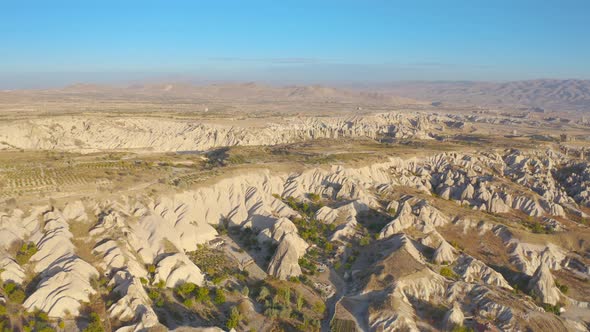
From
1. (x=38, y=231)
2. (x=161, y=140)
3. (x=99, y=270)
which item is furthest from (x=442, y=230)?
(x=161, y=140)

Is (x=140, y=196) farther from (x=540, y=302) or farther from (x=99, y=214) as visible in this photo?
(x=540, y=302)

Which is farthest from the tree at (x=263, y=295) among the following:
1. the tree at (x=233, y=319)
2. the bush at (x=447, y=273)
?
the bush at (x=447, y=273)

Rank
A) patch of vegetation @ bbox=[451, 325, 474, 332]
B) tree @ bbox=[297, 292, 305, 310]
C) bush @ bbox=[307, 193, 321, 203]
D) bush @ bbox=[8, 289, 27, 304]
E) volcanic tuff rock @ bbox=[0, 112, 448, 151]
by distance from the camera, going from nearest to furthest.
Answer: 1. bush @ bbox=[8, 289, 27, 304]
2. patch of vegetation @ bbox=[451, 325, 474, 332]
3. tree @ bbox=[297, 292, 305, 310]
4. bush @ bbox=[307, 193, 321, 203]
5. volcanic tuff rock @ bbox=[0, 112, 448, 151]

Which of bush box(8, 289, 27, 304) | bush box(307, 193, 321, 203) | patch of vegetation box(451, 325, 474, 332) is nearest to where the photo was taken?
bush box(8, 289, 27, 304)

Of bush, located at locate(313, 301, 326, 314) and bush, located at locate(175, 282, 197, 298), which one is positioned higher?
bush, located at locate(175, 282, 197, 298)

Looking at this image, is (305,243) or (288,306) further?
(305,243)

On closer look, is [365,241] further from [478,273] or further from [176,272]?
[176,272]

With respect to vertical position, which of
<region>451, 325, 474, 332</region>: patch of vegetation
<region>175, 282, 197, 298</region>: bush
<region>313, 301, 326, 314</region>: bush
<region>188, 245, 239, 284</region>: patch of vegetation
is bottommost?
<region>313, 301, 326, 314</region>: bush

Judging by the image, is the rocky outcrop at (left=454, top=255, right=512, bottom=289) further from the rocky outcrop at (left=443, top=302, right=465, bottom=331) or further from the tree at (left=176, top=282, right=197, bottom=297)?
the tree at (left=176, top=282, right=197, bottom=297)

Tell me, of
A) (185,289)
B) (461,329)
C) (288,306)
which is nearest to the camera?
(461,329)

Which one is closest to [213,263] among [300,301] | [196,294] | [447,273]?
[196,294]

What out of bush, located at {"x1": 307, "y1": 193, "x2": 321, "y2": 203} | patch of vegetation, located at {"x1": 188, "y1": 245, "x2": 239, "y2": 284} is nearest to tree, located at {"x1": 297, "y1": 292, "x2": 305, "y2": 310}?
patch of vegetation, located at {"x1": 188, "y1": 245, "x2": 239, "y2": 284}

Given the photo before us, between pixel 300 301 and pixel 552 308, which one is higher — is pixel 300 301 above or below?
above

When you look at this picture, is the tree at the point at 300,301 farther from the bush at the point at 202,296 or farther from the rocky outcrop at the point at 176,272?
the rocky outcrop at the point at 176,272
